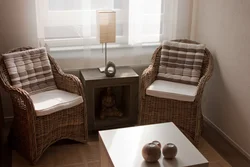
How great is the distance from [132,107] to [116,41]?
2.22 feet

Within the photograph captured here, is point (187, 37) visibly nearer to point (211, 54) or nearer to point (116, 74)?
point (211, 54)

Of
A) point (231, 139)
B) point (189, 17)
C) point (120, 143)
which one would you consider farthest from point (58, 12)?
point (231, 139)

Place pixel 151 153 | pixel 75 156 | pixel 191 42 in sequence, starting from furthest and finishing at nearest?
pixel 191 42 → pixel 75 156 → pixel 151 153

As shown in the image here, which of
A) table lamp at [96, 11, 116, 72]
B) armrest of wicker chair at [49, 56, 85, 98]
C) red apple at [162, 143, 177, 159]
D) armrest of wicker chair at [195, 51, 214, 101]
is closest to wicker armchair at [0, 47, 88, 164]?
armrest of wicker chair at [49, 56, 85, 98]

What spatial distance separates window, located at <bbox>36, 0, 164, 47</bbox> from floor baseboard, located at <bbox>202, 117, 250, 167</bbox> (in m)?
1.03

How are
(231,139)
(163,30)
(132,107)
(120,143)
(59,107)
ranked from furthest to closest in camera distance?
(163,30)
(132,107)
(231,139)
(59,107)
(120,143)

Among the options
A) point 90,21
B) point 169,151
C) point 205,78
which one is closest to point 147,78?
point 205,78

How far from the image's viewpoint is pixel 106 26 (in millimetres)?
3311

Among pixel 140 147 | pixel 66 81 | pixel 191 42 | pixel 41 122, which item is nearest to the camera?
pixel 140 147

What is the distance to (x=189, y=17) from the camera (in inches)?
148

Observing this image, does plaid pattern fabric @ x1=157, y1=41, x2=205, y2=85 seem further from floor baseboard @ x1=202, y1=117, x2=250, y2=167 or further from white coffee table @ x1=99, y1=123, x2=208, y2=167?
white coffee table @ x1=99, y1=123, x2=208, y2=167

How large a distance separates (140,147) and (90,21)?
1571 millimetres

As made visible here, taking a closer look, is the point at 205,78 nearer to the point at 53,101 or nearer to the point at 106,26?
the point at 106,26

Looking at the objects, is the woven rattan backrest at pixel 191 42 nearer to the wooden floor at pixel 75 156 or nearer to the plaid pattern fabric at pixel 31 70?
the wooden floor at pixel 75 156
